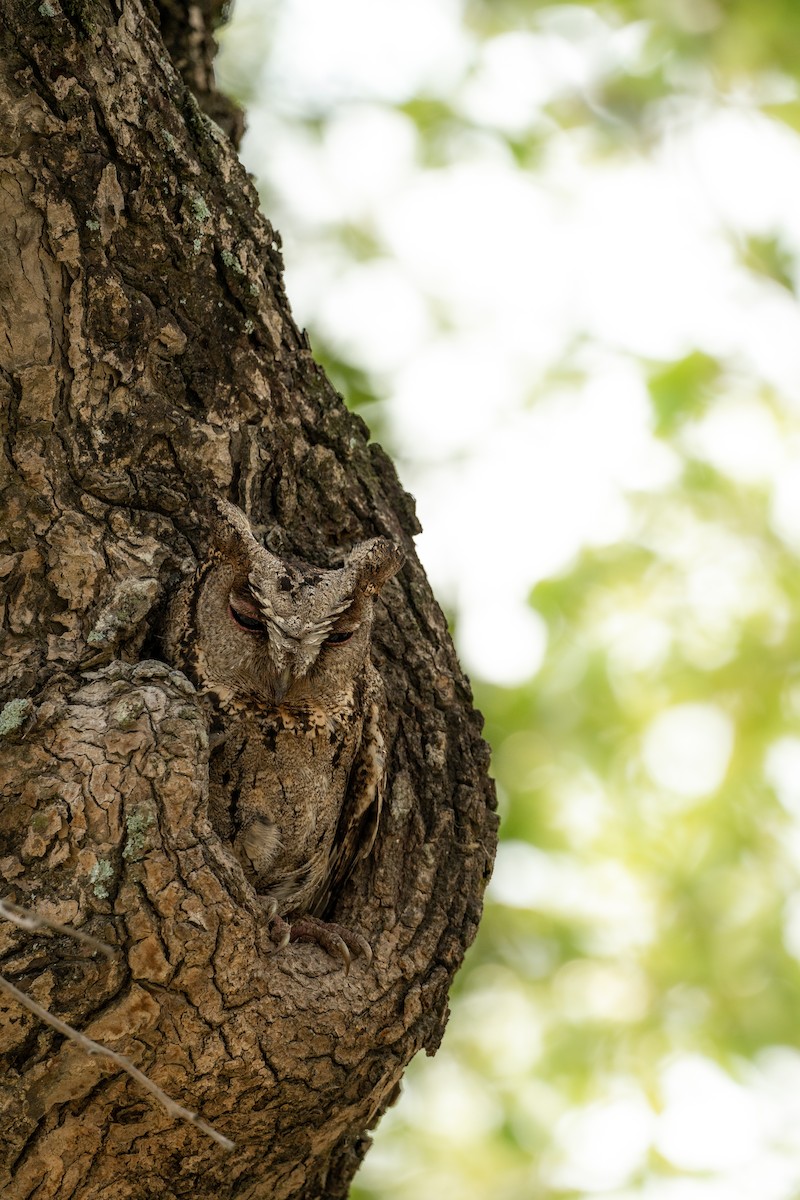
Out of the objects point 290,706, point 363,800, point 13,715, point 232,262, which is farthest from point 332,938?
point 232,262

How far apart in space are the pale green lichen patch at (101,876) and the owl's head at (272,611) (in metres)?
0.67

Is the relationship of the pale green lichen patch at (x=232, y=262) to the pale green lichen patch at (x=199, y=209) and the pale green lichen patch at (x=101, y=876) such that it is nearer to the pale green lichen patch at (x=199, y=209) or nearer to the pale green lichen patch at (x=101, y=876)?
the pale green lichen patch at (x=199, y=209)

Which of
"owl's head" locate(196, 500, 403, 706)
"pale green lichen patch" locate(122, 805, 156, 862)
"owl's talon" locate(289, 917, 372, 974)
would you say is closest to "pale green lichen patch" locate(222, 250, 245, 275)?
"owl's head" locate(196, 500, 403, 706)

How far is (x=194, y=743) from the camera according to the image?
2639mm

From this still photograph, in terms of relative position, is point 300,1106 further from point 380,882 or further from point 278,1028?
point 380,882

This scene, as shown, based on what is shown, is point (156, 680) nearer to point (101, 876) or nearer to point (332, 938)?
point (101, 876)

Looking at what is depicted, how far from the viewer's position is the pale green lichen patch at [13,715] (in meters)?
2.58

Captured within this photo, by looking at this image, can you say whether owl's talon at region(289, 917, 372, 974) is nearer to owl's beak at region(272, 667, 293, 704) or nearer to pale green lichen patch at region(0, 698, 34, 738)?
owl's beak at region(272, 667, 293, 704)

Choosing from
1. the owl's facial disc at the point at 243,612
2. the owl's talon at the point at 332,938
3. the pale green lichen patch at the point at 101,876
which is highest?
the owl's facial disc at the point at 243,612

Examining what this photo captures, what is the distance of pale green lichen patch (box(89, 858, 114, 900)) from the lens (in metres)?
2.51

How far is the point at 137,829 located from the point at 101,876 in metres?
0.12

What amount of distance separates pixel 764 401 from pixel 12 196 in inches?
222

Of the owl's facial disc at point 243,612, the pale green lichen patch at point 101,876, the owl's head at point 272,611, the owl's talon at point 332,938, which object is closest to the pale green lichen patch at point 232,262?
the owl's head at point 272,611

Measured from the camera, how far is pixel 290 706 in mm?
3180
